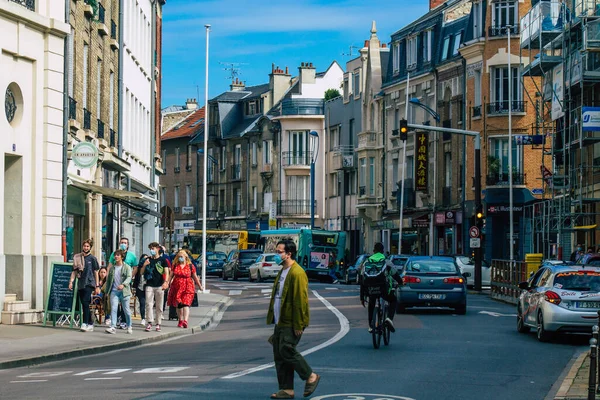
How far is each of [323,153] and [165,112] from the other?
3215 centimetres

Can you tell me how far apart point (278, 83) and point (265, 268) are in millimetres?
36017

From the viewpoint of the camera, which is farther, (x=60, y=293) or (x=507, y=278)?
(x=507, y=278)

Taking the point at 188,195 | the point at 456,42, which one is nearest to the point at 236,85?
the point at 188,195

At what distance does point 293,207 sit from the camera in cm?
8594

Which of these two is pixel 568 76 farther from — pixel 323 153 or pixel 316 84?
pixel 316 84

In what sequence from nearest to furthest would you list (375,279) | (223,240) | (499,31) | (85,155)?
1. (375,279)
2. (85,155)
3. (499,31)
4. (223,240)

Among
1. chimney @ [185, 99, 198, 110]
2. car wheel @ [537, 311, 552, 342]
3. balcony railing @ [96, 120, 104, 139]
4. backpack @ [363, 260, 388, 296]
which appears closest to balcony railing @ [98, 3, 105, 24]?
balcony railing @ [96, 120, 104, 139]

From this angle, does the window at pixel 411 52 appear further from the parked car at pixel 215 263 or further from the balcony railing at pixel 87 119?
the balcony railing at pixel 87 119

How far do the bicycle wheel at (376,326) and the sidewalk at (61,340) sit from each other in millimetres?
4622

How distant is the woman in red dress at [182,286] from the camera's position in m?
25.9

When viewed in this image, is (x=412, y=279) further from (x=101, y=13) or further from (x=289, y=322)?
(x=289, y=322)

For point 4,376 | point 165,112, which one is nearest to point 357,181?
point 165,112

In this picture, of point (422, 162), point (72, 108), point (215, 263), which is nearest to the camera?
point (72, 108)

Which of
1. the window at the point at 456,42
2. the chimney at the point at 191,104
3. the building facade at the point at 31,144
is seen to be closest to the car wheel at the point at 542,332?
the building facade at the point at 31,144
